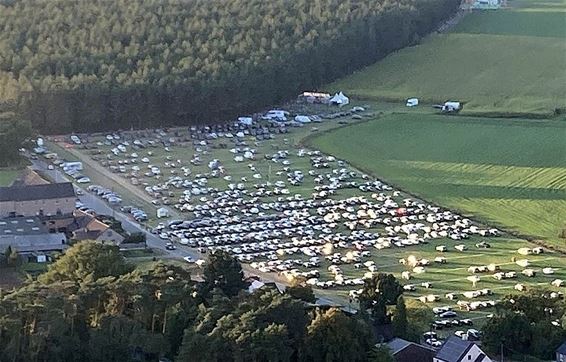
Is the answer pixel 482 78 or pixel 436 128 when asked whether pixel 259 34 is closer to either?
pixel 482 78

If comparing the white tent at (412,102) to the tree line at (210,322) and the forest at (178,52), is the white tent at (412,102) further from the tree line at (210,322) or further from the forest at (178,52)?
the tree line at (210,322)

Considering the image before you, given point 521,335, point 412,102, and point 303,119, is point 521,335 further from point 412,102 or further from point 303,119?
point 412,102

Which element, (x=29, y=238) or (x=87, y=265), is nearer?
(x=87, y=265)

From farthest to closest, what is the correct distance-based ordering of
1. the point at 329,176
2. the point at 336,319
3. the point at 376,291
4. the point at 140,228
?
the point at 329,176
the point at 140,228
the point at 376,291
the point at 336,319

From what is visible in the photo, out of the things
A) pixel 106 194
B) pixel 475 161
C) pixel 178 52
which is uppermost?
pixel 178 52

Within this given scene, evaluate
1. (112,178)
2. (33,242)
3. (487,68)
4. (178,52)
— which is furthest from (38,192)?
(487,68)

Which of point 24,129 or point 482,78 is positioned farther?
point 482,78

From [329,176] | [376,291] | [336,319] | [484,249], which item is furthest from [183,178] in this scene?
[336,319]

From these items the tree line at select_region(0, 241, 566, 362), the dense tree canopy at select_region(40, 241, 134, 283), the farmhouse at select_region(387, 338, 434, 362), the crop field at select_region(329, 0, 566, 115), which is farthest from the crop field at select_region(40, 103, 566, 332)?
the dense tree canopy at select_region(40, 241, 134, 283)
